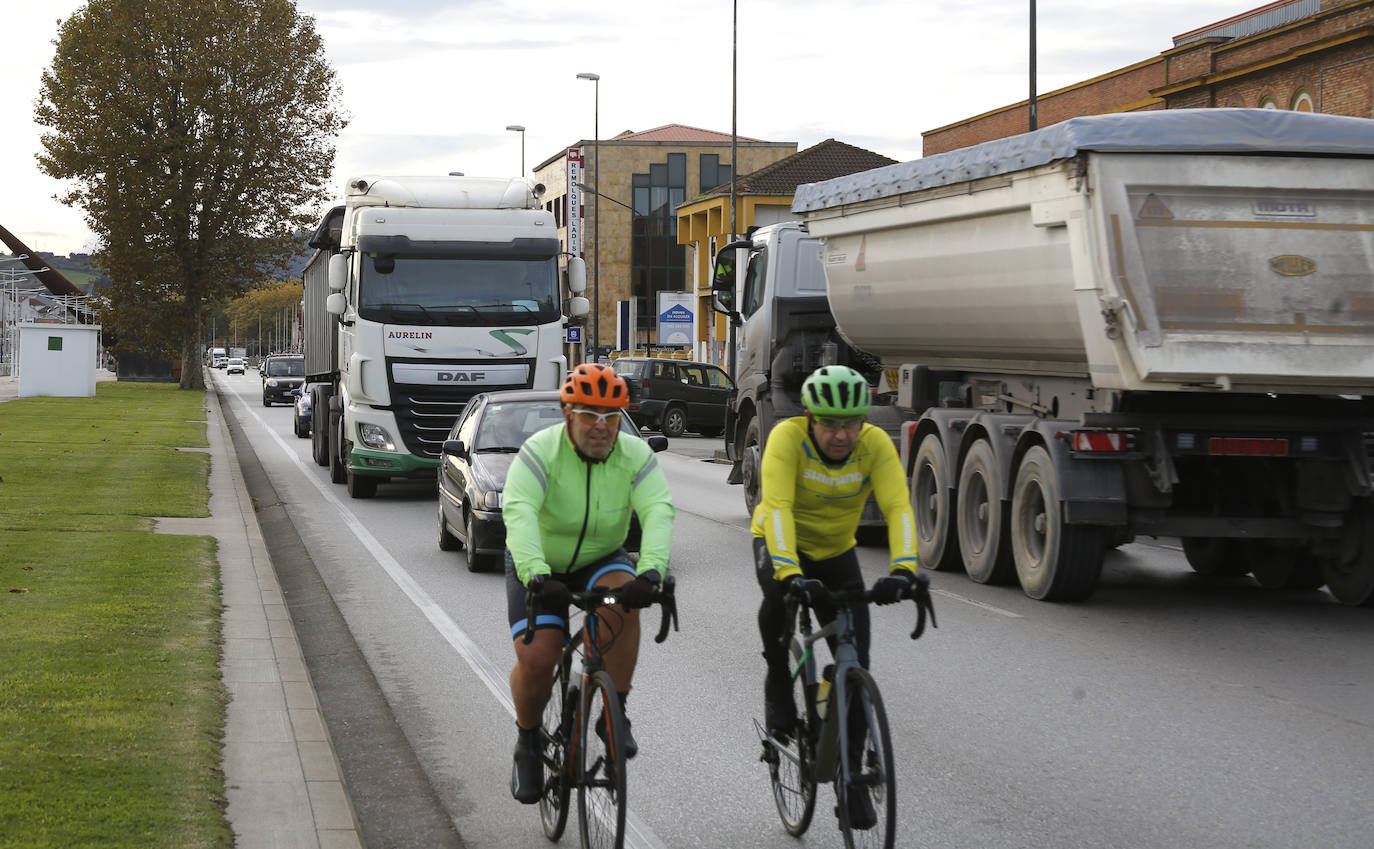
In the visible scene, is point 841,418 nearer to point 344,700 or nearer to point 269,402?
point 344,700

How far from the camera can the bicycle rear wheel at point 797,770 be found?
564 cm

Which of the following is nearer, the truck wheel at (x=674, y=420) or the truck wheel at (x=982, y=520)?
the truck wheel at (x=982, y=520)

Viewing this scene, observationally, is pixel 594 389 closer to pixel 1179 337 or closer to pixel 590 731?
pixel 590 731

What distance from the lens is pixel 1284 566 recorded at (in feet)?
42.5

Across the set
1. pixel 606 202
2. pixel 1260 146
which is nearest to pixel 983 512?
pixel 1260 146

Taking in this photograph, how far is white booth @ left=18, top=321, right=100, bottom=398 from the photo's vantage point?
2159 inches

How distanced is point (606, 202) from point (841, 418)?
291ft

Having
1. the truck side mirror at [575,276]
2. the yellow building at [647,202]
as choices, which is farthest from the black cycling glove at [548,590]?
the yellow building at [647,202]

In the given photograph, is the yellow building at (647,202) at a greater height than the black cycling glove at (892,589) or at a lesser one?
greater

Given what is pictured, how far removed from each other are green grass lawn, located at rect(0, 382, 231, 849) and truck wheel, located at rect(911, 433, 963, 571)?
18.8 feet

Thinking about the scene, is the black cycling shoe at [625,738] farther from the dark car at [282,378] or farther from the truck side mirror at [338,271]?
the dark car at [282,378]

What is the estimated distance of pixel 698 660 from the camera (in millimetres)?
9672

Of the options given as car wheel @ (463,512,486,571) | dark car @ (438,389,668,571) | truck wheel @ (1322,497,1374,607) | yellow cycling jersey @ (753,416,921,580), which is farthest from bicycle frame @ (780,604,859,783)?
car wheel @ (463,512,486,571)

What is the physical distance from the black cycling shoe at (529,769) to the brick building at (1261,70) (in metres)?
27.7
